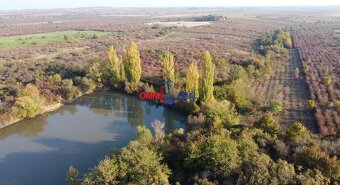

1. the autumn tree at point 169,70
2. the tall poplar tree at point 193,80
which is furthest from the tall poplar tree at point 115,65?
the tall poplar tree at point 193,80

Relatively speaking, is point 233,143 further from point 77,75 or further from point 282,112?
point 77,75

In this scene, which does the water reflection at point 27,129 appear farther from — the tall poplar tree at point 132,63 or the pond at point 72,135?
the tall poplar tree at point 132,63

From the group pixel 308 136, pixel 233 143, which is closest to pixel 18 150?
pixel 233 143

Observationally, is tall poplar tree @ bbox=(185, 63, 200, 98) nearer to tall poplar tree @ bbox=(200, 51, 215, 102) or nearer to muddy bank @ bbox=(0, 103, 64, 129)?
tall poplar tree @ bbox=(200, 51, 215, 102)

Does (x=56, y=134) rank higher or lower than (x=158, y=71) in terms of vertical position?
lower

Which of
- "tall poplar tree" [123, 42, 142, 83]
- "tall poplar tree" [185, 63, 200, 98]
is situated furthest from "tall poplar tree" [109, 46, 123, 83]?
"tall poplar tree" [185, 63, 200, 98]
